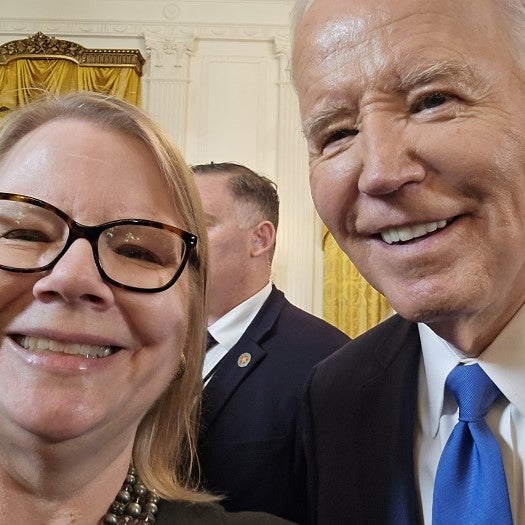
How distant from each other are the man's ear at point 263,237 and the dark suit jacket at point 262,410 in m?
0.47

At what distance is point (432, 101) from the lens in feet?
3.63

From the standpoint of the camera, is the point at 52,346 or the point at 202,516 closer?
the point at 52,346

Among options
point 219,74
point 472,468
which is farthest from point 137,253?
point 219,74

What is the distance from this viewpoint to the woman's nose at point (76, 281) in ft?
3.02

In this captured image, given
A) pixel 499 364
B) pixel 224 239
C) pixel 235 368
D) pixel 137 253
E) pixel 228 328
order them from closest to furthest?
pixel 137 253, pixel 499 364, pixel 235 368, pixel 228 328, pixel 224 239

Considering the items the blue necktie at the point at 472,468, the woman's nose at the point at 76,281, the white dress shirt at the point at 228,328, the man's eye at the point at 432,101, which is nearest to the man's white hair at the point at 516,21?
the man's eye at the point at 432,101

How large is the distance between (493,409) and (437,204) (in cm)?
38

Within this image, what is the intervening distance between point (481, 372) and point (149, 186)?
25.7 inches

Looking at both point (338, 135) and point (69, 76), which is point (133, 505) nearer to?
point (338, 135)

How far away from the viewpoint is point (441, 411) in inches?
48.4

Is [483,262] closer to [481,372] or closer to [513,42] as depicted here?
[481,372]

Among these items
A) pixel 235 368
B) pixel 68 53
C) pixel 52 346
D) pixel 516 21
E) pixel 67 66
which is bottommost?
pixel 52 346

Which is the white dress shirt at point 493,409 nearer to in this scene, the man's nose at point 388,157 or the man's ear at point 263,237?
the man's nose at point 388,157

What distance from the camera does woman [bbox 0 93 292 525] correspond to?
0.93m
